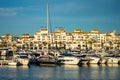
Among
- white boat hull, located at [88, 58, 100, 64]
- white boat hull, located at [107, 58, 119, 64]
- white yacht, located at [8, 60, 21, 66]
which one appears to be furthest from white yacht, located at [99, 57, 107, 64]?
white yacht, located at [8, 60, 21, 66]

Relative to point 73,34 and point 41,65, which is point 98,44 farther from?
point 41,65

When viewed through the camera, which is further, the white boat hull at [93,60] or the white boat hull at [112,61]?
the white boat hull at [112,61]

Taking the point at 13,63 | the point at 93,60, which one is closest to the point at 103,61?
the point at 93,60

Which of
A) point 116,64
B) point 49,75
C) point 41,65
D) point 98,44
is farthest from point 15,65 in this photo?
point 98,44

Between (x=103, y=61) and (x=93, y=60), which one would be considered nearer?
(x=93, y=60)

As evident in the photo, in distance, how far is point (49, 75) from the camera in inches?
1606

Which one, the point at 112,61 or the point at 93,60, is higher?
the point at 93,60

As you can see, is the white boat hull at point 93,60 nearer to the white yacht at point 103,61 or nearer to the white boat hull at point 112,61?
the white yacht at point 103,61

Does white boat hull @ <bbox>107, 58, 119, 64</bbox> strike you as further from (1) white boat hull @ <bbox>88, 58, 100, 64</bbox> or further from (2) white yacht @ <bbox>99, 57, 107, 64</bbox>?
(1) white boat hull @ <bbox>88, 58, 100, 64</bbox>

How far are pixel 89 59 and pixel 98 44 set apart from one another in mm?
48510

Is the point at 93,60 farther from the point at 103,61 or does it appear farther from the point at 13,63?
the point at 13,63

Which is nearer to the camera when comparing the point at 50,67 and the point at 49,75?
the point at 49,75

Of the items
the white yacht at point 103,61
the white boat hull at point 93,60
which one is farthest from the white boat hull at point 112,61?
the white boat hull at point 93,60

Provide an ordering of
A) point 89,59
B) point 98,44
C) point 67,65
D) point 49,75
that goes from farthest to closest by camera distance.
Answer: point 98,44 → point 89,59 → point 67,65 → point 49,75
